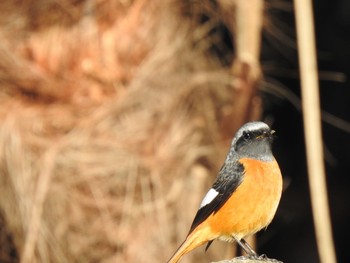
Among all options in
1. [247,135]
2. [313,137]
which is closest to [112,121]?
[313,137]

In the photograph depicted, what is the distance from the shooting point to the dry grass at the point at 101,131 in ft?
19.0

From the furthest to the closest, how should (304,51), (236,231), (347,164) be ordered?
(347,164)
(304,51)
(236,231)

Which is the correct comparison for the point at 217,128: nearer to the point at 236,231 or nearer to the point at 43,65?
the point at 43,65

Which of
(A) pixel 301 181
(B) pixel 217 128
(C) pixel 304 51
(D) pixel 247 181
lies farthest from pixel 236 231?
(A) pixel 301 181

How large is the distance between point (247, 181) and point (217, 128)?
2037mm

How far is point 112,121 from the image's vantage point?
6059 mm

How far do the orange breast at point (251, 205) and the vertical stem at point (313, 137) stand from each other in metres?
0.89

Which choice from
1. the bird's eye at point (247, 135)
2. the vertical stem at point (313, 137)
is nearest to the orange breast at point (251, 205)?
the bird's eye at point (247, 135)

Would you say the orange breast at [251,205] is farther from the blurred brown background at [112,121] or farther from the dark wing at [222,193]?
the blurred brown background at [112,121]

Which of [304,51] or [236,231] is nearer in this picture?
[236,231]

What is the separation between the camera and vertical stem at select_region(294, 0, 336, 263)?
200 inches

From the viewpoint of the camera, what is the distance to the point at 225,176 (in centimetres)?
439

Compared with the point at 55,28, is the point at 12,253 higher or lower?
lower

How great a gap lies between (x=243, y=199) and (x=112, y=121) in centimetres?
199
